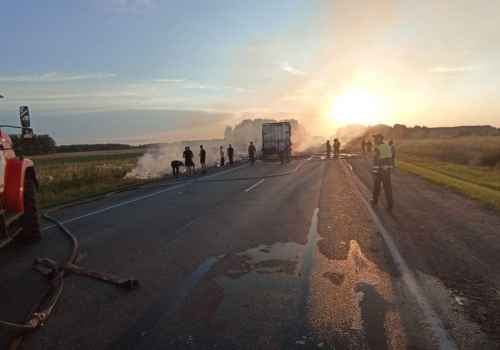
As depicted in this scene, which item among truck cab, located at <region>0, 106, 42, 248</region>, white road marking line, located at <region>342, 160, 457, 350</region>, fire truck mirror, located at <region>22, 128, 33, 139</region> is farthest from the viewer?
fire truck mirror, located at <region>22, 128, 33, 139</region>

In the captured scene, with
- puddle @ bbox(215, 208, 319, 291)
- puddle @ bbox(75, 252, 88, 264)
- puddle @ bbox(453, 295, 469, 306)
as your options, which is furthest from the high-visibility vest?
puddle @ bbox(75, 252, 88, 264)

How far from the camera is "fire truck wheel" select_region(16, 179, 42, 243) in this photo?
782 centimetres

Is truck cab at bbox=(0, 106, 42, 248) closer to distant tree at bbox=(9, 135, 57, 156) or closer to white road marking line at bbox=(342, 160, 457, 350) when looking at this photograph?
distant tree at bbox=(9, 135, 57, 156)

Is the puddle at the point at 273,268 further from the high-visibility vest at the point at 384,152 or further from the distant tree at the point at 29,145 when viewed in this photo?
the high-visibility vest at the point at 384,152

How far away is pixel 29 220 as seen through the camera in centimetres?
786

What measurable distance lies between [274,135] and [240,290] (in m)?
35.8

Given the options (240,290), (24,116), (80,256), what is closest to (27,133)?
(24,116)

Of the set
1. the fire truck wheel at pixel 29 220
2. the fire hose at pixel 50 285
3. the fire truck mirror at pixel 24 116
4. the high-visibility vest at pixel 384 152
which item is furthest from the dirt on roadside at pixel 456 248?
the fire truck wheel at pixel 29 220

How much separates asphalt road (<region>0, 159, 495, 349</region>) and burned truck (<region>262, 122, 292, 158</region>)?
30661 millimetres

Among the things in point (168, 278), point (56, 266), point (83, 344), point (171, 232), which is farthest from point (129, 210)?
point (83, 344)

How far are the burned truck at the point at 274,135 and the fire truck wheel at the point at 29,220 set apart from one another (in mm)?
32909

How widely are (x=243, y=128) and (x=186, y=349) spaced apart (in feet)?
206

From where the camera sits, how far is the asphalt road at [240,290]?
12.8ft

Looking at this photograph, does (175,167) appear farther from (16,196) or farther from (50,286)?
(50,286)
